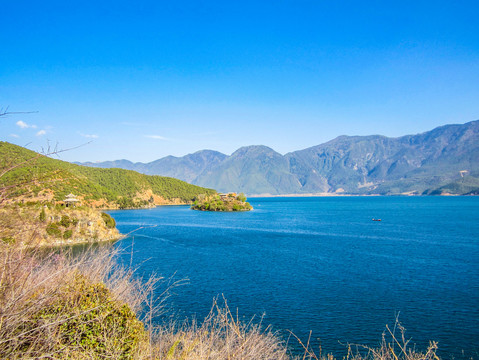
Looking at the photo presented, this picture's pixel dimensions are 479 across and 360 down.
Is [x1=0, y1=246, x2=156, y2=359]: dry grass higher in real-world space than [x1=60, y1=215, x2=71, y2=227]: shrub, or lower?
higher

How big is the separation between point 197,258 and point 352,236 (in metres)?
24.0

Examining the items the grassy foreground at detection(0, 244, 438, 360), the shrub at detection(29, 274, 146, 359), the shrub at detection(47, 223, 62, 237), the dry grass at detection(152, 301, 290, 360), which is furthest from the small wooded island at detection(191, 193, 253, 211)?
the shrub at detection(29, 274, 146, 359)

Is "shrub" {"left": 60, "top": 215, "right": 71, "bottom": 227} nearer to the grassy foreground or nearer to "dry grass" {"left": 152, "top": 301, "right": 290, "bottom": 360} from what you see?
"dry grass" {"left": 152, "top": 301, "right": 290, "bottom": 360}

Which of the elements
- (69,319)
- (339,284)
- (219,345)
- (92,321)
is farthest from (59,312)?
(339,284)

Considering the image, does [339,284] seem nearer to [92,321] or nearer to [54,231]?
[92,321]

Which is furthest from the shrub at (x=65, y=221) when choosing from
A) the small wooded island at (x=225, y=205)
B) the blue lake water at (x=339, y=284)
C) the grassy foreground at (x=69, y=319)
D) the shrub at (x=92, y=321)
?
the small wooded island at (x=225, y=205)

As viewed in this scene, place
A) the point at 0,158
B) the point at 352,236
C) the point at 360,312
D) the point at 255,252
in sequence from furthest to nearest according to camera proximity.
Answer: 1. the point at 352,236
2. the point at 255,252
3. the point at 360,312
4. the point at 0,158

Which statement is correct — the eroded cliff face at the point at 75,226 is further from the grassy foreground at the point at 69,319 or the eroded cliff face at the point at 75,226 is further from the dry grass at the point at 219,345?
the grassy foreground at the point at 69,319

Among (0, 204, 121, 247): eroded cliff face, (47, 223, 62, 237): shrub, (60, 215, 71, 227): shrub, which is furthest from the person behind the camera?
(60, 215, 71, 227): shrub

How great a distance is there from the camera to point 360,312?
16.8m

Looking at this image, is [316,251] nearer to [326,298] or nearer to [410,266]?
[410,266]

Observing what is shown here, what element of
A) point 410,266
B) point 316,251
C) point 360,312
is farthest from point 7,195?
point 316,251

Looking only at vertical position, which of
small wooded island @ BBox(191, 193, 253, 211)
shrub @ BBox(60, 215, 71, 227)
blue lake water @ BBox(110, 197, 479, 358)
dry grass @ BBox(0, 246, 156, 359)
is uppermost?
dry grass @ BBox(0, 246, 156, 359)

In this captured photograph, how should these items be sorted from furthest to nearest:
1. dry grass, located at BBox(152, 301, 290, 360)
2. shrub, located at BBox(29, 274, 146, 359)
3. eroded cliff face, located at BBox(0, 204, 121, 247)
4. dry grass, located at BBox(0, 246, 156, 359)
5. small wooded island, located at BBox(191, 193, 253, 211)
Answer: small wooded island, located at BBox(191, 193, 253, 211)
eroded cliff face, located at BBox(0, 204, 121, 247)
dry grass, located at BBox(152, 301, 290, 360)
shrub, located at BBox(29, 274, 146, 359)
dry grass, located at BBox(0, 246, 156, 359)
